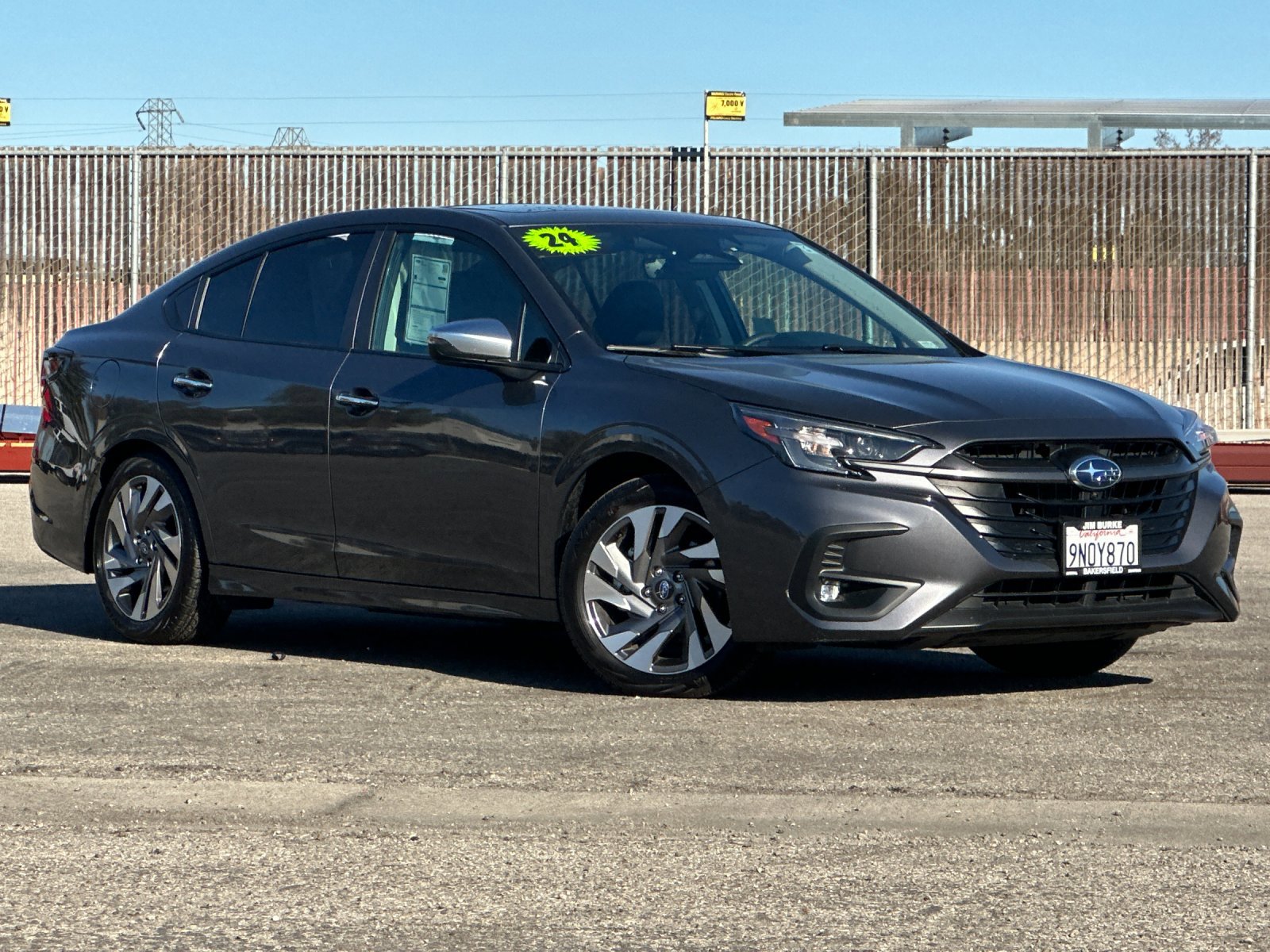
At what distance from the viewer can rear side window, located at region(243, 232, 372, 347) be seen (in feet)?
25.5

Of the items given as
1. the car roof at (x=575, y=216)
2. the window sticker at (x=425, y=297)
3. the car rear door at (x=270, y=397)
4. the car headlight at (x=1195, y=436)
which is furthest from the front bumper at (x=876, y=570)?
the car rear door at (x=270, y=397)

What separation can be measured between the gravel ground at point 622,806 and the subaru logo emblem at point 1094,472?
2.26 feet

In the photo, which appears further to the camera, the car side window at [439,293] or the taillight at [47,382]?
the taillight at [47,382]

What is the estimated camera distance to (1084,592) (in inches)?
253

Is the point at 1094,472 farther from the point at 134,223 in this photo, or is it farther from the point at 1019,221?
the point at 134,223

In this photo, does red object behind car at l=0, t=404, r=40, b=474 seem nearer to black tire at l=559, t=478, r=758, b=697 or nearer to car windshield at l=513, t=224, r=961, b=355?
car windshield at l=513, t=224, r=961, b=355

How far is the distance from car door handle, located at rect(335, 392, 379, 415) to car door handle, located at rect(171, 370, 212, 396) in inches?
30.2

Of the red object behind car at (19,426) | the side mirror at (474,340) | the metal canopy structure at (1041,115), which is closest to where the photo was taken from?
the side mirror at (474,340)

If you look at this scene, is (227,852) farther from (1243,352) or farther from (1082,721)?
(1243,352)

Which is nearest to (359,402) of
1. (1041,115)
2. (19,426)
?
(19,426)

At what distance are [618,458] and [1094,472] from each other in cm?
146

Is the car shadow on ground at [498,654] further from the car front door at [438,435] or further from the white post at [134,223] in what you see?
the white post at [134,223]

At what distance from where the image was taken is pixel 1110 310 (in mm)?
24047

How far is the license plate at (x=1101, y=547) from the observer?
249 inches
